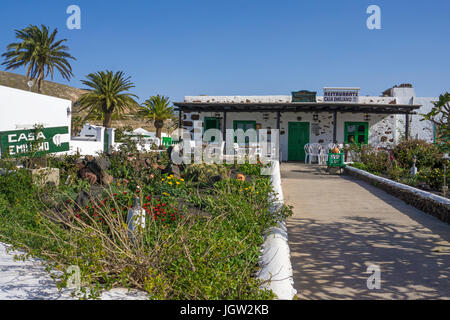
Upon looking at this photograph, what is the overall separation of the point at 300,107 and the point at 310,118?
1.62 metres

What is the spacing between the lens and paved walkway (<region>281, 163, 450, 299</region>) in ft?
10.5

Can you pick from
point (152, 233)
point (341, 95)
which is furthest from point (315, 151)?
point (152, 233)

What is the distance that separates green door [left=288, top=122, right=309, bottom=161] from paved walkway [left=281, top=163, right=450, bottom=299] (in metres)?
10.6

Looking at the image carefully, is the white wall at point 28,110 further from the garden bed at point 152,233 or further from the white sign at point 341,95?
the white sign at point 341,95

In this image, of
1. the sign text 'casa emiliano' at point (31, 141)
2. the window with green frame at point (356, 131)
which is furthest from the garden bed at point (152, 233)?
the window with green frame at point (356, 131)

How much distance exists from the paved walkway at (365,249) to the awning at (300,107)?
9.15 metres

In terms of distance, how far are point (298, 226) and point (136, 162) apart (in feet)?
14.5

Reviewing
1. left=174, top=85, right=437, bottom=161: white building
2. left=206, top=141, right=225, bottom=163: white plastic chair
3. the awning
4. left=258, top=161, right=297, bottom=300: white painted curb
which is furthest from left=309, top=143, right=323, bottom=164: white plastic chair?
left=258, top=161, right=297, bottom=300: white painted curb

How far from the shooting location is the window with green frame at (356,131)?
18.1 metres

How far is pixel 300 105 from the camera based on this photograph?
16.2 metres

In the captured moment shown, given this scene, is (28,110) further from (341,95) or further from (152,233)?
(341,95)

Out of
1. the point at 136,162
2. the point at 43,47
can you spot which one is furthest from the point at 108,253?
the point at 43,47

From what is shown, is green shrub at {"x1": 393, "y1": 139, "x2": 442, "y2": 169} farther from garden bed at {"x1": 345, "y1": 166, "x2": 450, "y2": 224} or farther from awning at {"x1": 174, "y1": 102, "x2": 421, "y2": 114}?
awning at {"x1": 174, "y1": 102, "x2": 421, "y2": 114}

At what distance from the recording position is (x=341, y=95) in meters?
17.5
